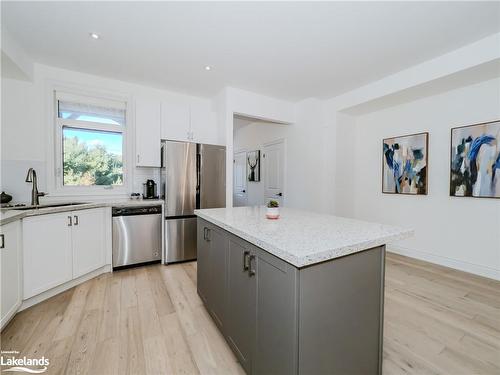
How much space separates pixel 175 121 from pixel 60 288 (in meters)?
2.60

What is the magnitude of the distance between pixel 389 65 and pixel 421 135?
1194 mm

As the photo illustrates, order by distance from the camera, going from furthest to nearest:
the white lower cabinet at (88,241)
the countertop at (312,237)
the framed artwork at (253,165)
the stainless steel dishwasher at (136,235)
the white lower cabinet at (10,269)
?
the framed artwork at (253,165) < the stainless steel dishwasher at (136,235) < the white lower cabinet at (88,241) < the white lower cabinet at (10,269) < the countertop at (312,237)

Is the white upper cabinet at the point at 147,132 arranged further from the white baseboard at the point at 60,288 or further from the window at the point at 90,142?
the white baseboard at the point at 60,288

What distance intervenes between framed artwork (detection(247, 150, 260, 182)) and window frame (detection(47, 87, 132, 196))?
289 cm

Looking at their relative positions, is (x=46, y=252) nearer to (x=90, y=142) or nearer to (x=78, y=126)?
(x=90, y=142)

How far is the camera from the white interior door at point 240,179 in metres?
6.03

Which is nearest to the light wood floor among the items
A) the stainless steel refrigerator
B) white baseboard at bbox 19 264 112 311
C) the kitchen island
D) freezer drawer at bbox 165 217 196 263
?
white baseboard at bbox 19 264 112 311

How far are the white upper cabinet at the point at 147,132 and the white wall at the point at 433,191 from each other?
10.1 feet

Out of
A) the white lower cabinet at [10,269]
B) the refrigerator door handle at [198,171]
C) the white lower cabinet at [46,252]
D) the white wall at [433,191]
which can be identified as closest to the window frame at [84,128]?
the white lower cabinet at [46,252]

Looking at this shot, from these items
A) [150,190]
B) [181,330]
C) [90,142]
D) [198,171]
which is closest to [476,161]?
[198,171]

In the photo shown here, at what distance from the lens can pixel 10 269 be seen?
5.95 feet

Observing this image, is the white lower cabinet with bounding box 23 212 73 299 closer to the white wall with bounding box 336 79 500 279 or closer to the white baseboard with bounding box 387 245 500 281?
the white wall with bounding box 336 79 500 279

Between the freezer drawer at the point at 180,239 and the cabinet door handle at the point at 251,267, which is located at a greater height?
the cabinet door handle at the point at 251,267

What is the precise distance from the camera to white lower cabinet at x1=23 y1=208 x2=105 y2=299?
2.06 m
